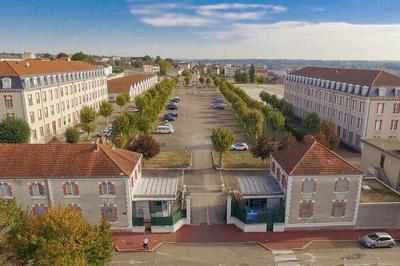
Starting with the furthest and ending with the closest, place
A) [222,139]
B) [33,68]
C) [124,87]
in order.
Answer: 1. [124,87]
2. [33,68]
3. [222,139]

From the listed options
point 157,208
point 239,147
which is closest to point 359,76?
point 239,147

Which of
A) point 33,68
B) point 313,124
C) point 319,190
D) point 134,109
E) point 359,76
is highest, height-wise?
point 33,68

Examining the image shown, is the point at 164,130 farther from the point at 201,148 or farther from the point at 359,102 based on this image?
the point at 359,102

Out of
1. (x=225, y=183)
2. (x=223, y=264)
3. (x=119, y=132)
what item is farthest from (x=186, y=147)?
(x=223, y=264)

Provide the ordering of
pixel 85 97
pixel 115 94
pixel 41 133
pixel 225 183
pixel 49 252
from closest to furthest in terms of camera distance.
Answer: pixel 49 252
pixel 225 183
pixel 41 133
pixel 85 97
pixel 115 94

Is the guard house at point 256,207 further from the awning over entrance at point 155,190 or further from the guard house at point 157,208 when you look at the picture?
the awning over entrance at point 155,190

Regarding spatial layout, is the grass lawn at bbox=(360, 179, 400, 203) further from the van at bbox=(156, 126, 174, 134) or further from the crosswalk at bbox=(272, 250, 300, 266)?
the van at bbox=(156, 126, 174, 134)

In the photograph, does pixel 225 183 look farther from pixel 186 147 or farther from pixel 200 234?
pixel 186 147
